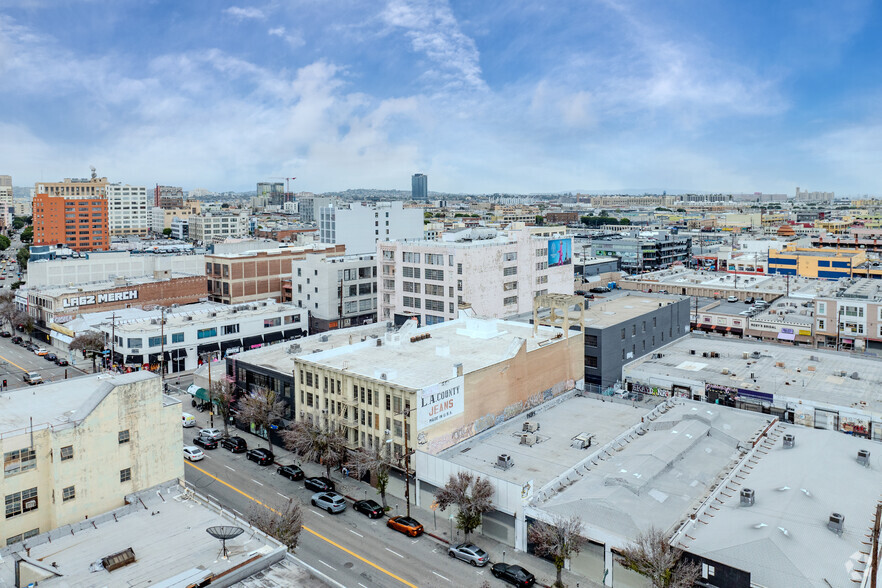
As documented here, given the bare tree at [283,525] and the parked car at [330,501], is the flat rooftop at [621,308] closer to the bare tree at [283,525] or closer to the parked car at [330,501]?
the parked car at [330,501]

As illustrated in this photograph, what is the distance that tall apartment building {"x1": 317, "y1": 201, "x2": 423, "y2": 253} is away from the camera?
14075 centimetres

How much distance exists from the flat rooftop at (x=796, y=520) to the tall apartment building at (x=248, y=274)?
288 feet

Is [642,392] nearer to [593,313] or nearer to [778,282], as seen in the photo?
[593,313]

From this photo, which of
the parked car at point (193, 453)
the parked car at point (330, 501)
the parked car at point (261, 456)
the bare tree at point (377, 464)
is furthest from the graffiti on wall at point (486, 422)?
the parked car at point (193, 453)

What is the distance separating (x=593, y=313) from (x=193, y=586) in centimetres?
5687

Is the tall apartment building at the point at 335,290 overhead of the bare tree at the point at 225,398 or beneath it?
overhead

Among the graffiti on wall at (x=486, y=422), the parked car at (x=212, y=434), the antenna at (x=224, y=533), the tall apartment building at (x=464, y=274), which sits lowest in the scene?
the parked car at (x=212, y=434)

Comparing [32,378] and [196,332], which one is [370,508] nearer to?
[196,332]

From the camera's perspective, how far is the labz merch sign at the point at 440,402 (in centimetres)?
4381

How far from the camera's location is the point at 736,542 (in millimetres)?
32281

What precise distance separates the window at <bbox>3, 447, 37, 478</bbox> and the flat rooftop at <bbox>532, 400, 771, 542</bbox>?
87.9 ft

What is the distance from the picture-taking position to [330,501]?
1730 inches

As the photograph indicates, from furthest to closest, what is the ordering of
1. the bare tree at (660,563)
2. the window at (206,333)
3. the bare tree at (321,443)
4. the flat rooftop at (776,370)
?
the window at (206,333)
the flat rooftop at (776,370)
the bare tree at (321,443)
the bare tree at (660,563)

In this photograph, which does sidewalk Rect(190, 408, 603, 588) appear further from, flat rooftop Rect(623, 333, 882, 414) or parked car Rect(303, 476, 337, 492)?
flat rooftop Rect(623, 333, 882, 414)
